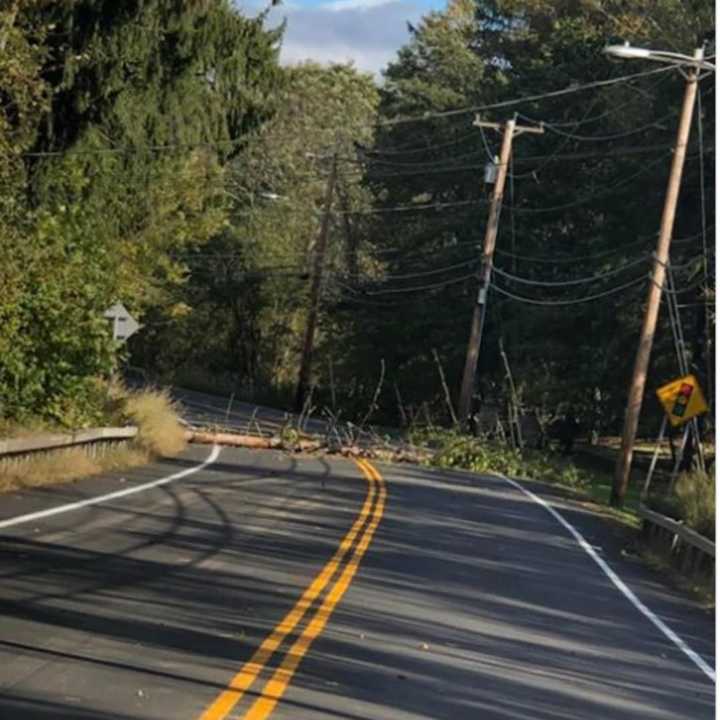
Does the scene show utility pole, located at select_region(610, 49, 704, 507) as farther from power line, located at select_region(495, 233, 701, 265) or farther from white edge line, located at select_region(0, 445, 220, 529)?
power line, located at select_region(495, 233, 701, 265)

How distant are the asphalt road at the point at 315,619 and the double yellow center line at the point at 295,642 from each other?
0.02 metres

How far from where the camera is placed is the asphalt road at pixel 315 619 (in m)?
9.09

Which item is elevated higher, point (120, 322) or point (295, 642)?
point (120, 322)

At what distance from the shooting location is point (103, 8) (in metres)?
25.2

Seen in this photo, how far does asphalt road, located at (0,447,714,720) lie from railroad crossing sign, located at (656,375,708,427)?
26.3ft

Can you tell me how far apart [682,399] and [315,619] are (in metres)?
19.3

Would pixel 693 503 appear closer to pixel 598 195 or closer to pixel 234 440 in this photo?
pixel 234 440

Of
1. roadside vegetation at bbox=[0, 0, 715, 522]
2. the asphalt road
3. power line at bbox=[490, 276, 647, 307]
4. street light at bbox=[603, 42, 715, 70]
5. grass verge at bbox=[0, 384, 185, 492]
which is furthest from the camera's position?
power line at bbox=[490, 276, 647, 307]

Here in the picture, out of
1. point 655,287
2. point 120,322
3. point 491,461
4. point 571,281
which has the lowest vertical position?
point 491,461

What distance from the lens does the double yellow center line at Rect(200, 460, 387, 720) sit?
8656 millimetres

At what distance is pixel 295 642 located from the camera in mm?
10898

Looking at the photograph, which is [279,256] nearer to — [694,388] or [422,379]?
[422,379]

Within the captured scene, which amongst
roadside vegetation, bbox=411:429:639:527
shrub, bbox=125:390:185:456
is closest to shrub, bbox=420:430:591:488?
roadside vegetation, bbox=411:429:639:527

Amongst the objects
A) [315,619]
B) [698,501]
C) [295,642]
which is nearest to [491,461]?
[698,501]
